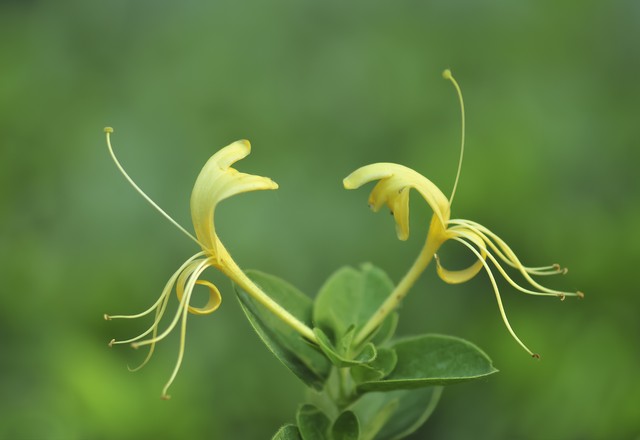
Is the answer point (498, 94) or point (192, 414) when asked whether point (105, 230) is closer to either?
point (192, 414)

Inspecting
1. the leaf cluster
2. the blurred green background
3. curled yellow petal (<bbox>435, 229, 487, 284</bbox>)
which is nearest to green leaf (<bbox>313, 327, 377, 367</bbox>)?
the leaf cluster

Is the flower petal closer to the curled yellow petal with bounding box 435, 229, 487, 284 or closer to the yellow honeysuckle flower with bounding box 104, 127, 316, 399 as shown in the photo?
the yellow honeysuckle flower with bounding box 104, 127, 316, 399

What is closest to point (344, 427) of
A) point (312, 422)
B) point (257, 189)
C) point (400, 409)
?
point (312, 422)

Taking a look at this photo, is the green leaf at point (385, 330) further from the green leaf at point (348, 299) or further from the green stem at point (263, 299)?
the green stem at point (263, 299)

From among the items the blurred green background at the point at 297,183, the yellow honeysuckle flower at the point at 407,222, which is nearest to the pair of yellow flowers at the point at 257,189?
the yellow honeysuckle flower at the point at 407,222

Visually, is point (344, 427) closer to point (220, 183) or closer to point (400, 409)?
Result: point (400, 409)

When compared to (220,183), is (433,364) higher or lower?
lower
